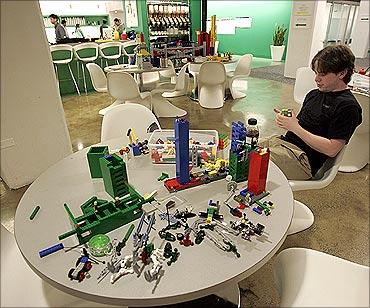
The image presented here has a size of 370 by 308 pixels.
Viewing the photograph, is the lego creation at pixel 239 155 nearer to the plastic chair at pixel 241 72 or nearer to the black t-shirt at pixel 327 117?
the black t-shirt at pixel 327 117

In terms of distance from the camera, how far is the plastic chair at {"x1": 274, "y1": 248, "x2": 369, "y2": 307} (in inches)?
25.2

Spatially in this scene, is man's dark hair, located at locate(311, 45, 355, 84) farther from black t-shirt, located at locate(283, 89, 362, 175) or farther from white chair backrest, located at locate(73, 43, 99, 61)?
white chair backrest, located at locate(73, 43, 99, 61)

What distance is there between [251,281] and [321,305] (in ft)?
1.55

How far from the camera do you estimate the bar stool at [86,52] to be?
366 cm

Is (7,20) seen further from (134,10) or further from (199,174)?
(134,10)

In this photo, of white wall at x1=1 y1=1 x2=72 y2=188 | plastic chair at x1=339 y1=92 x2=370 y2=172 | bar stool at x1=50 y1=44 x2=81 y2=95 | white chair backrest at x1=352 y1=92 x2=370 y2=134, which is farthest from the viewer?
bar stool at x1=50 y1=44 x2=81 y2=95

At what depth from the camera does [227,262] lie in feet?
1.81

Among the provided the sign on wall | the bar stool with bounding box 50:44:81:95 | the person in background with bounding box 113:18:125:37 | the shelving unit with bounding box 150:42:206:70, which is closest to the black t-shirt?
the shelving unit with bounding box 150:42:206:70

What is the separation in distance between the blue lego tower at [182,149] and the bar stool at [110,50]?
3.57 metres

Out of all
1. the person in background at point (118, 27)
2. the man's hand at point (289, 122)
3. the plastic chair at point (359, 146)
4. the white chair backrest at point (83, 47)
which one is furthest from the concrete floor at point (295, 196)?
the person in background at point (118, 27)

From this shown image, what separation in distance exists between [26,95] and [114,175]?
0.94ft

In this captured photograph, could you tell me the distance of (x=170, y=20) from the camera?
3.69 m

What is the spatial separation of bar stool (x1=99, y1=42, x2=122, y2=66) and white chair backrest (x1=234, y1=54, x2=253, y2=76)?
1699mm

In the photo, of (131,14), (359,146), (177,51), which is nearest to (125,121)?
(359,146)
